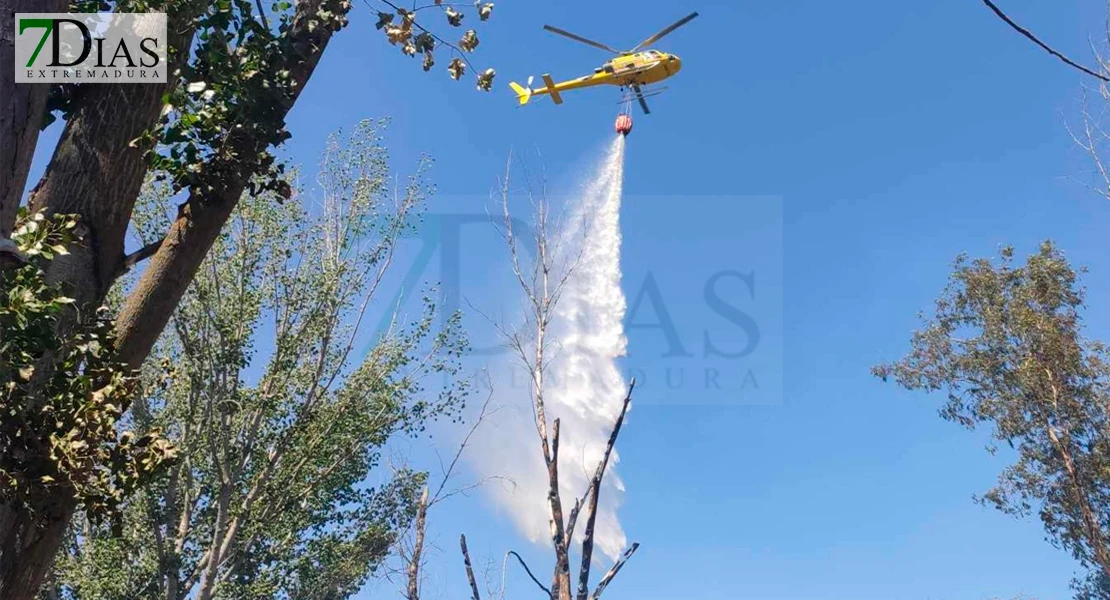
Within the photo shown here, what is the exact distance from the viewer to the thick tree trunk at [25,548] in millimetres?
Answer: 3352

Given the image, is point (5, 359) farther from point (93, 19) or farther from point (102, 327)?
point (93, 19)

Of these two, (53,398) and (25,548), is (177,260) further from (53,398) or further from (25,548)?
(25,548)

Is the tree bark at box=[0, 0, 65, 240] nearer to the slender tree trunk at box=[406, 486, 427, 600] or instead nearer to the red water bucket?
the slender tree trunk at box=[406, 486, 427, 600]

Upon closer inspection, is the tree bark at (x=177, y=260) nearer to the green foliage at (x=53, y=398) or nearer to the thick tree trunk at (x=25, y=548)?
the green foliage at (x=53, y=398)

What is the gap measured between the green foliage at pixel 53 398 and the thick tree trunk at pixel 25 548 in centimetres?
8

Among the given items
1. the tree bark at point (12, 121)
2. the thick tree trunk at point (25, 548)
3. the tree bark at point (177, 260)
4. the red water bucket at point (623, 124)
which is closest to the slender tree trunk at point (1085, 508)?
the red water bucket at point (623, 124)

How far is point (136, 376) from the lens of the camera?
4.01 metres

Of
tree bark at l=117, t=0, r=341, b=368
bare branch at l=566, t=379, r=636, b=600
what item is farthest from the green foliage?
bare branch at l=566, t=379, r=636, b=600

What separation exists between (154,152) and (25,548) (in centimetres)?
176

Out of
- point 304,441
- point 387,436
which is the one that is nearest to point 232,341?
point 304,441

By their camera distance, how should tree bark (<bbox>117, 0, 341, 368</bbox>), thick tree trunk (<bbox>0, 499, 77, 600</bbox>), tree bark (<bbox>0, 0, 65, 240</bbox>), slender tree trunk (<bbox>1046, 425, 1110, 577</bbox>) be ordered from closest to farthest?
tree bark (<bbox>0, 0, 65, 240</bbox>) → thick tree trunk (<bbox>0, 499, 77, 600</bbox>) → tree bark (<bbox>117, 0, 341, 368</bbox>) → slender tree trunk (<bbox>1046, 425, 1110, 577</bbox>)

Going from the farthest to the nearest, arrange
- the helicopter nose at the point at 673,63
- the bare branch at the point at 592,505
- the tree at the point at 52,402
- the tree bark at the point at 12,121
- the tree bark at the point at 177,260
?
the helicopter nose at the point at 673,63, the bare branch at the point at 592,505, the tree bark at the point at 177,260, the tree at the point at 52,402, the tree bark at the point at 12,121

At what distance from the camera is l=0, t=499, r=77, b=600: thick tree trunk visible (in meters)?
3.35

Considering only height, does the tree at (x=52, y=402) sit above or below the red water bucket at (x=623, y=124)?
below
